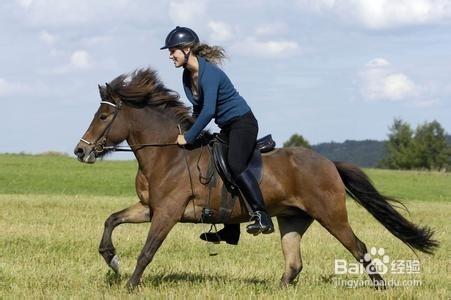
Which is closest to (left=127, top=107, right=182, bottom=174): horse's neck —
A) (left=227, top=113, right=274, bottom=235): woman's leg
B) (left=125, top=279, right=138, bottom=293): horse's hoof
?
(left=227, top=113, right=274, bottom=235): woman's leg

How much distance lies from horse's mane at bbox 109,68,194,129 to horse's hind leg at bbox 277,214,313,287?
1.81 m

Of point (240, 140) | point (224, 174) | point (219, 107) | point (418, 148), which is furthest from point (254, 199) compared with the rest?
point (418, 148)

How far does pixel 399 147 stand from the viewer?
406ft

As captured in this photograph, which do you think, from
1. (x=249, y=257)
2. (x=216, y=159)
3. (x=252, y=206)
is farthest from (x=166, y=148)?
(x=249, y=257)

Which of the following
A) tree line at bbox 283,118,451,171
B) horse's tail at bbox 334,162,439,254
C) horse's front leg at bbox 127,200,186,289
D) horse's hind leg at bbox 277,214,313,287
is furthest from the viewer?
tree line at bbox 283,118,451,171

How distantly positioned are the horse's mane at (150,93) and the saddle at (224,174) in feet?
1.61

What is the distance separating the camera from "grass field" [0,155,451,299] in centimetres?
838

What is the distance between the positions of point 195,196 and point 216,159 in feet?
1.60

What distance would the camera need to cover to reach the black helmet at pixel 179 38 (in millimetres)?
8609

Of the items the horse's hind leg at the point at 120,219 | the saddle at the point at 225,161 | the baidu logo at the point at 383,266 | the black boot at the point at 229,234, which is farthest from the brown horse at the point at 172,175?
the baidu logo at the point at 383,266

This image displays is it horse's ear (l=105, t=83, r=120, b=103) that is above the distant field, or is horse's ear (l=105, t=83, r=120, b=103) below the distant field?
above

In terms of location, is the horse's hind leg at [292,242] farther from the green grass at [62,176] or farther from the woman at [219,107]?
the green grass at [62,176]

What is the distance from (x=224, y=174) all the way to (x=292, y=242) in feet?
4.70

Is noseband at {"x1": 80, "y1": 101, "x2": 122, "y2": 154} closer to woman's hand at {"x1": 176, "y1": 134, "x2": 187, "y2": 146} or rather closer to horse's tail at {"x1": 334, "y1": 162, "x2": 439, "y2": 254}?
woman's hand at {"x1": 176, "y1": 134, "x2": 187, "y2": 146}
